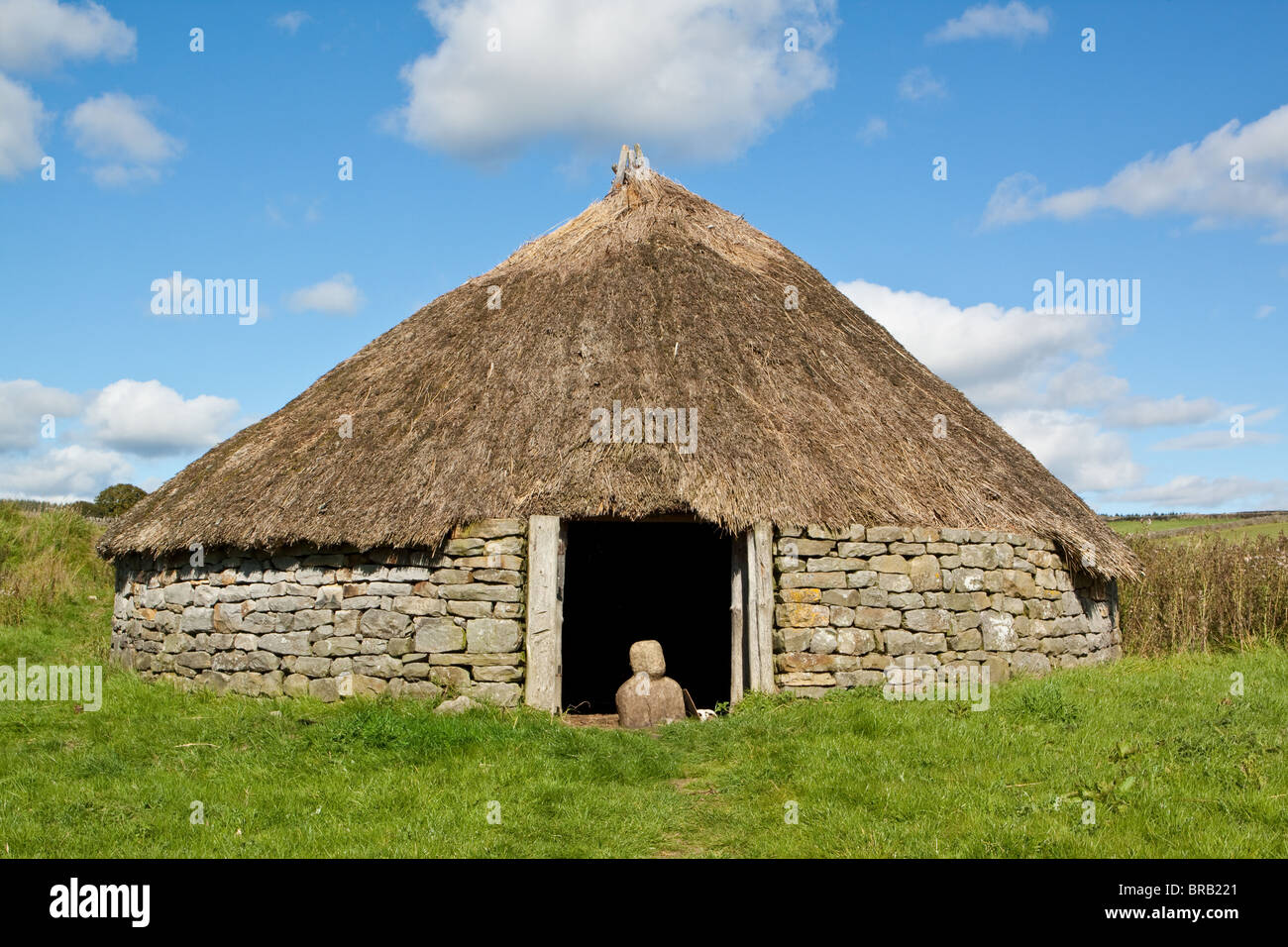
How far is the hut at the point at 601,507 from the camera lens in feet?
30.3

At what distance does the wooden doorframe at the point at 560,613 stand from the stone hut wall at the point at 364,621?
0.61ft

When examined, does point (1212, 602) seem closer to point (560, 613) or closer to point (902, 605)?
point (902, 605)

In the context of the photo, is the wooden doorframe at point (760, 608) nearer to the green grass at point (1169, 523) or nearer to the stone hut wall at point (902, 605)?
the stone hut wall at point (902, 605)

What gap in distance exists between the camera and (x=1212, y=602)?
1280 centimetres

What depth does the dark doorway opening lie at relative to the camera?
1429 centimetres

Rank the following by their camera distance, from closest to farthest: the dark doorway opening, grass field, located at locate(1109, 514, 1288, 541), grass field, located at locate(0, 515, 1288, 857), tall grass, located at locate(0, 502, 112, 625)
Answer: grass field, located at locate(0, 515, 1288, 857), the dark doorway opening, tall grass, located at locate(0, 502, 112, 625), grass field, located at locate(1109, 514, 1288, 541)

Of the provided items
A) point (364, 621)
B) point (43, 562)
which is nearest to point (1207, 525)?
point (364, 621)

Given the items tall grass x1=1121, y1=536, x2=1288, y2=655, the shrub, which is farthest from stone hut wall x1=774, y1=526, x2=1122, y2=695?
the shrub

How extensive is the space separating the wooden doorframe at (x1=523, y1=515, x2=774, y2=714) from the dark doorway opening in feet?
15.2

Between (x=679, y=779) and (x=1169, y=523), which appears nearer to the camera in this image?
(x=679, y=779)

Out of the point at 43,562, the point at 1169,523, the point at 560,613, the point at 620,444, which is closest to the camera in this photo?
the point at 560,613

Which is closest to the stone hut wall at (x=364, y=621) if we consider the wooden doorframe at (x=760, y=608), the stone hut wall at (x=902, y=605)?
the wooden doorframe at (x=760, y=608)

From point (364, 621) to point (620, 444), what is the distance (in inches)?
127

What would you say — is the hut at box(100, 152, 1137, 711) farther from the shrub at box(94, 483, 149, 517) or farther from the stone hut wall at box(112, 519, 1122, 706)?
the shrub at box(94, 483, 149, 517)
